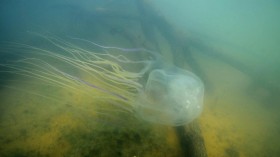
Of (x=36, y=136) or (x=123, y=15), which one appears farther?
(x=123, y=15)

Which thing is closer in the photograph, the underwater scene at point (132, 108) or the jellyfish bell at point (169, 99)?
the underwater scene at point (132, 108)

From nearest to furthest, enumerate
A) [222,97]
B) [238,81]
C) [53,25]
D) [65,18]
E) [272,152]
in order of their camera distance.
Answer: [272,152] → [222,97] → [238,81] → [53,25] → [65,18]

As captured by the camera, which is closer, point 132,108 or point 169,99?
point 169,99

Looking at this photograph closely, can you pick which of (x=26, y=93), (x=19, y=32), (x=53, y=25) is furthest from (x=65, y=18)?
(x=26, y=93)

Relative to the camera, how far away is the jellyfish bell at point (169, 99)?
11.0 ft

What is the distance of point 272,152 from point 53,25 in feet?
26.8

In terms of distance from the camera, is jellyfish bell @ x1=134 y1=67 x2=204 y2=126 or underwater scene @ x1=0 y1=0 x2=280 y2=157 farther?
jellyfish bell @ x1=134 y1=67 x2=204 y2=126

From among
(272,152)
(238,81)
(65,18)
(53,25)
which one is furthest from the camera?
(65,18)

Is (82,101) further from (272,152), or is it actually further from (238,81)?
(238,81)

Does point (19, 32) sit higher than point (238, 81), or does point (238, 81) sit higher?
point (19, 32)

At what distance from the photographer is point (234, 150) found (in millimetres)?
3760

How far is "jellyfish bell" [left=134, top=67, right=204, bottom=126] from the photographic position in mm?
3342

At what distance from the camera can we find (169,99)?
11.3ft

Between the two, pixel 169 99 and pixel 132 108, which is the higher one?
pixel 169 99
